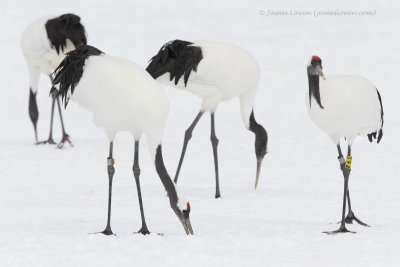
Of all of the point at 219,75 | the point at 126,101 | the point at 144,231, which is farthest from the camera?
the point at 219,75

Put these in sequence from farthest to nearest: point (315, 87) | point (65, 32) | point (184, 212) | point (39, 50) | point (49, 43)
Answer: point (39, 50), point (49, 43), point (65, 32), point (315, 87), point (184, 212)

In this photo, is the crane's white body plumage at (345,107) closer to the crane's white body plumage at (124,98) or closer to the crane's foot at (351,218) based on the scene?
the crane's foot at (351,218)

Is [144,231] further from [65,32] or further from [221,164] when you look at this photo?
[65,32]

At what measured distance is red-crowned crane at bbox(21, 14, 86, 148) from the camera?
12.2m

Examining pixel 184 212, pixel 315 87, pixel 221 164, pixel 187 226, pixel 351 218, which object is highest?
pixel 315 87

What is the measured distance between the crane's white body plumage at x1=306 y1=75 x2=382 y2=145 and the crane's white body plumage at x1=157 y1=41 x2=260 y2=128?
2.04 meters

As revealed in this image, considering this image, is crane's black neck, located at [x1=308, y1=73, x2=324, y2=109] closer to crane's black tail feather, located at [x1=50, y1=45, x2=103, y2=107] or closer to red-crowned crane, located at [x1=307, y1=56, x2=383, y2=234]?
red-crowned crane, located at [x1=307, y1=56, x2=383, y2=234]

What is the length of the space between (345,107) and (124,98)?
1906 mm

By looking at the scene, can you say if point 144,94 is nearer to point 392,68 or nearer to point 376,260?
point 376,260

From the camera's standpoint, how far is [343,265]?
6.18 m

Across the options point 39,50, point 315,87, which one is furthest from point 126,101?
point 39,50

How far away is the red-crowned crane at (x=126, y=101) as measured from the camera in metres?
6.88

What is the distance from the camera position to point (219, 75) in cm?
933

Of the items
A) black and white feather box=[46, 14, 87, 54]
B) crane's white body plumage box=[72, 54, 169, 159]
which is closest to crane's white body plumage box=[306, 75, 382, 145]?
crane's white body plumage box=[72, 54, 169, 159]
